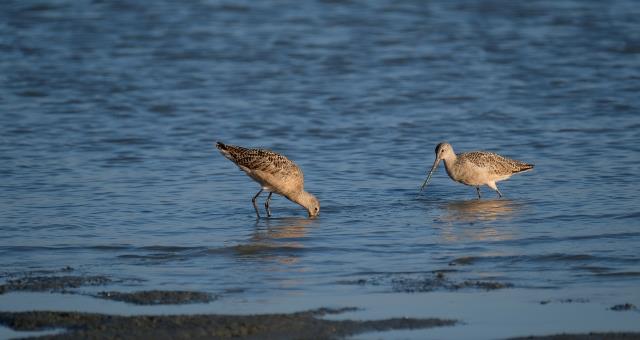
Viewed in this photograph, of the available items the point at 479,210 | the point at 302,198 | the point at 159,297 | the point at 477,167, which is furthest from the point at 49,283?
the point at 477,167

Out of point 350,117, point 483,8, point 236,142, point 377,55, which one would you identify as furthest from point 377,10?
point 236,142

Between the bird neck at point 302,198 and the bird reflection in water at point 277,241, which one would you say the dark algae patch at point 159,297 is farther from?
the bird neck at point 302,198

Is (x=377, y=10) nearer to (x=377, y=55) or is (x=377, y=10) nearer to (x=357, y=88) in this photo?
(x=377, y=55)

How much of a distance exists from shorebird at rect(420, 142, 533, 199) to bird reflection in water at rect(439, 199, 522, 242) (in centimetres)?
26

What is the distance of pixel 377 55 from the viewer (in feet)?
58.6

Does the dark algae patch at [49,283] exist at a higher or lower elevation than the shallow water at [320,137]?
higher

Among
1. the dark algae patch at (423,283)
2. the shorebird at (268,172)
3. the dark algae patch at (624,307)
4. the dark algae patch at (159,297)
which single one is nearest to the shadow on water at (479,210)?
the shorebird at (268,172)

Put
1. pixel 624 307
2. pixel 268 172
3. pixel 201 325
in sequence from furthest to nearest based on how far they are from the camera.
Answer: pixel 268 172
pixel 624 307
pixel 201 325

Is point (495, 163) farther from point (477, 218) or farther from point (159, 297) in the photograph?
point (159, 297)

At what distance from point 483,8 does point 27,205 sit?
514 inches

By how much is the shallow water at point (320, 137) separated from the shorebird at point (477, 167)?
162 mm

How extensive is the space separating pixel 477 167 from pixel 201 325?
16.4ft

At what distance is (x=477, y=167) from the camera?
10.1 m

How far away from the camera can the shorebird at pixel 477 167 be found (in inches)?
400
